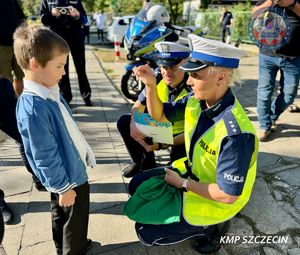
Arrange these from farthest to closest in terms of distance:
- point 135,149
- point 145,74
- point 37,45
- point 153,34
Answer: point 153,34, point 135,149, point 145,74, point 37,45

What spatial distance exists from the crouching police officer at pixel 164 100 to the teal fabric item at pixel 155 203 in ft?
1.88

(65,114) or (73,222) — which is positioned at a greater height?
(65,114)

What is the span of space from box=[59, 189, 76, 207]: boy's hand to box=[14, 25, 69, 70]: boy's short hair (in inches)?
28.2

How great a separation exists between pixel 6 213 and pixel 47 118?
49.0 inches

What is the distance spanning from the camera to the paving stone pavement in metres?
2.16

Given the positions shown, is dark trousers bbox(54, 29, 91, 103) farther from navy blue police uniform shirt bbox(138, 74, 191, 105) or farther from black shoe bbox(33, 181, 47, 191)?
navy blue police uniform shirt bbox(138, 74, 191, 105)

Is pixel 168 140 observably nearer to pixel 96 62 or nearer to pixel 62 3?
pixel 62 3

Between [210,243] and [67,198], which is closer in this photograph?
[67,198]

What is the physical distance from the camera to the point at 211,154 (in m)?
1.84

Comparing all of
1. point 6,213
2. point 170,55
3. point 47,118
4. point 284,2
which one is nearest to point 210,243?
point 47,118

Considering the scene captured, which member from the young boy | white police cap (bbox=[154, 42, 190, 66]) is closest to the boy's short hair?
the young boy

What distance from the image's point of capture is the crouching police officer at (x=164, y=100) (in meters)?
2.61

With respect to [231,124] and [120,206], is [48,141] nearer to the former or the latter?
[231,124]

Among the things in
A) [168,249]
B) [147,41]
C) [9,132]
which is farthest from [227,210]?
[147,41]
